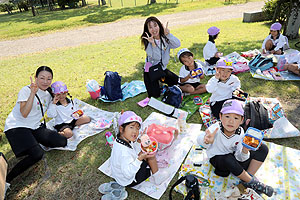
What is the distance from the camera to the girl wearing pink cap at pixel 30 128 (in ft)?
11.6

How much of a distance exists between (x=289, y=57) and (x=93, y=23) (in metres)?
14.8

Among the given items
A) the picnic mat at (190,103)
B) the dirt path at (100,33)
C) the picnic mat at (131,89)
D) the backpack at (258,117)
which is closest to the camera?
the backpack at (258,117)

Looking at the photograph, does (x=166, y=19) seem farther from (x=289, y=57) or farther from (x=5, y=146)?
(x=5, y=146)

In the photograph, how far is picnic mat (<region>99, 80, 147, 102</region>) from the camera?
18.6 ft

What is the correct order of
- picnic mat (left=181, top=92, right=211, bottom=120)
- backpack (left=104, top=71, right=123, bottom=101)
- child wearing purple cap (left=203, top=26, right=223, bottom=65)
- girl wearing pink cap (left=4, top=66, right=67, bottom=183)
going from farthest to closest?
child wearing purple cap (left=203, top=26, right=223, bottom=65) → backpack (left=104, top=71, right=123, bottom=101) → picnic mat (left=181, top=92, right=211, bottom=120) → girl wearing pink cap (left=4, top=66, right=67, bottom=183)

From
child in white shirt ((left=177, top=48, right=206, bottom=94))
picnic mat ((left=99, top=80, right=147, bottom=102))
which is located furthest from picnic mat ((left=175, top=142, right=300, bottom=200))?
picnic mat ((left=99, top=80, right=147, bottom=102))

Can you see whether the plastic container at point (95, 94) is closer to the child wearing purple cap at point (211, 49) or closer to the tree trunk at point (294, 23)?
the child wearing purple cap at point (211, 49)

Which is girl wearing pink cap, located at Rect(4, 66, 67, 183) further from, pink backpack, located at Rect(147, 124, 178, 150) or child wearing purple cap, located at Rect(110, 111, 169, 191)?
pink backpack, located at Rect(147, 124, 178, 150)

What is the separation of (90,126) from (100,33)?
35.6 ft

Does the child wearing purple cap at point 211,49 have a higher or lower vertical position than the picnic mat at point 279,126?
higher

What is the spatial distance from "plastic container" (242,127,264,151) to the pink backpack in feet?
4.62

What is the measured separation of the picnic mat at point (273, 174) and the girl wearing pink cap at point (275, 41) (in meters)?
4.45

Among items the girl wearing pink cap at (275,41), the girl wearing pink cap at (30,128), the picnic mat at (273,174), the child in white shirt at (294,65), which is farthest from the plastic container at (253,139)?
the girl wearing pink cap at (275,41)

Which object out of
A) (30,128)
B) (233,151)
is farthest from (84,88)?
(233,151)
